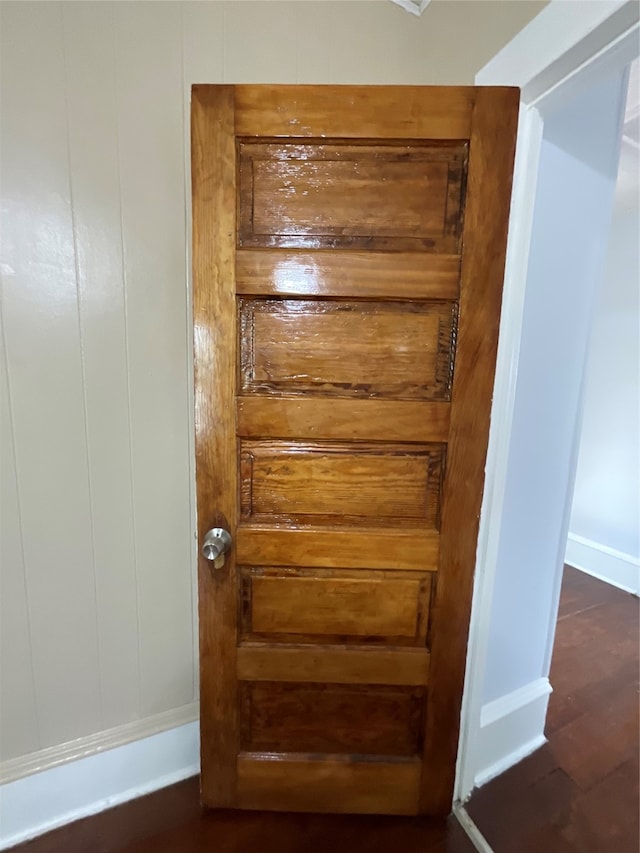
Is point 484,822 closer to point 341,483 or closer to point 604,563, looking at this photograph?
point 341,483

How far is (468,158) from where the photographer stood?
109 centimetres

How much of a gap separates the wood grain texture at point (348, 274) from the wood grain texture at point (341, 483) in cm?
38

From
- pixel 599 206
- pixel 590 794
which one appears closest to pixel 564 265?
pixel 599 206

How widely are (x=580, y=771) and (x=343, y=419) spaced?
1.56 meters

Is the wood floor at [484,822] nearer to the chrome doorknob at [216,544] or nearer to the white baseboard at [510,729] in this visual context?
the white baseboard at [510,729]

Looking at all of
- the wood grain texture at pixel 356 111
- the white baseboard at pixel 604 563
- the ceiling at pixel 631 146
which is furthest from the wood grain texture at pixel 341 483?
the white baseboard at pixel 604 563

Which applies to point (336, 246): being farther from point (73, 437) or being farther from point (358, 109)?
point (73, 437)

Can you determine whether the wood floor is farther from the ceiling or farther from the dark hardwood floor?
the ceiling

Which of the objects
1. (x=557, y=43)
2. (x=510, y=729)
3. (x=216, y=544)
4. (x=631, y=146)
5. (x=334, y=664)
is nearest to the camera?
(x=557, y=43)

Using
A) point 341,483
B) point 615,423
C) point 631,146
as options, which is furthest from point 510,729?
point 631,146

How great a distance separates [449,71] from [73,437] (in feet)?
4.72

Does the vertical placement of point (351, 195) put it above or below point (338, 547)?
above

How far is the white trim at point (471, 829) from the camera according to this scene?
1.36 metres

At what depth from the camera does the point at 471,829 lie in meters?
1.41
